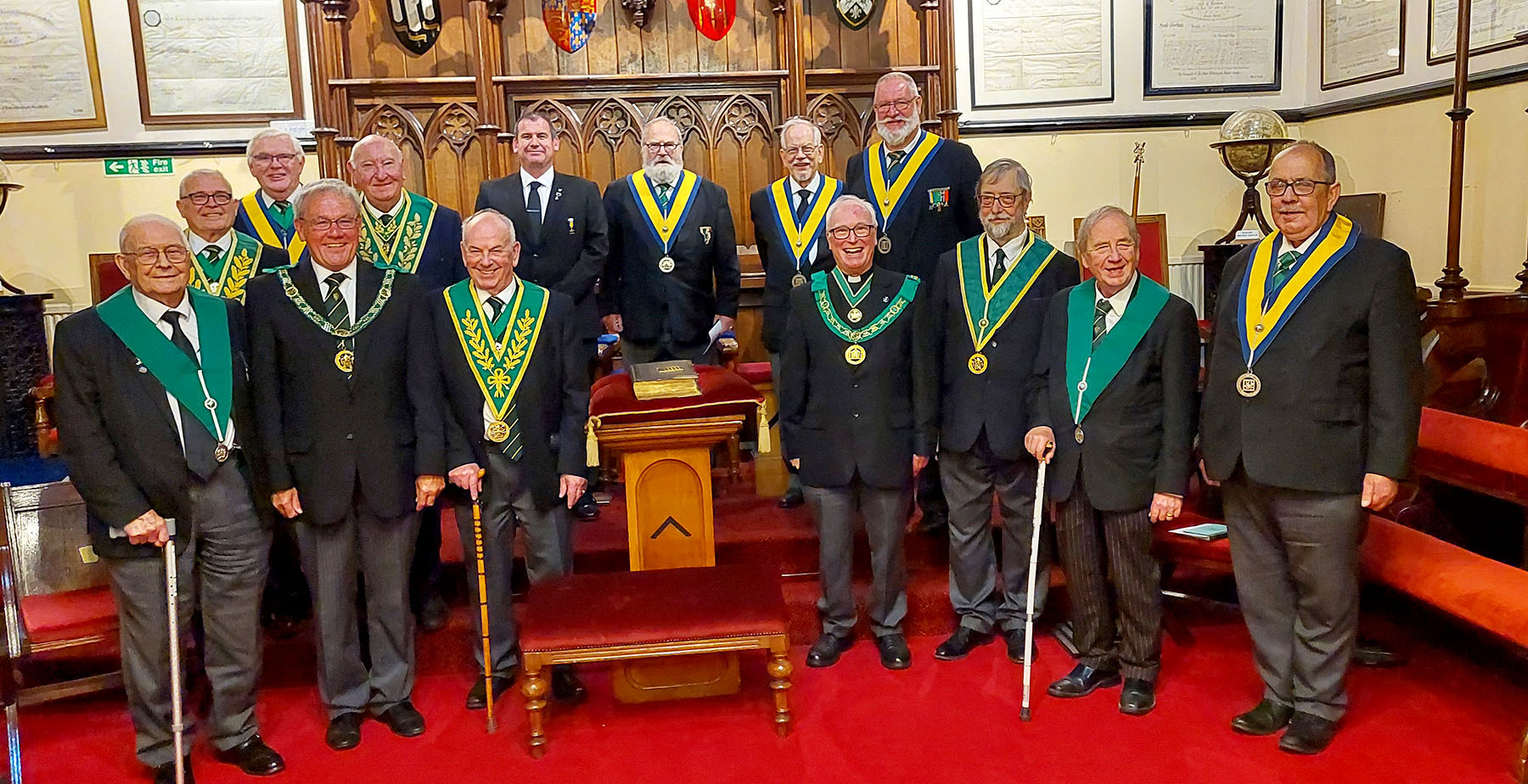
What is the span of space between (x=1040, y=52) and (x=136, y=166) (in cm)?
519

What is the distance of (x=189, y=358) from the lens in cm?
275

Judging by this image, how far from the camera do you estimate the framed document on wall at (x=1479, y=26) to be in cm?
467

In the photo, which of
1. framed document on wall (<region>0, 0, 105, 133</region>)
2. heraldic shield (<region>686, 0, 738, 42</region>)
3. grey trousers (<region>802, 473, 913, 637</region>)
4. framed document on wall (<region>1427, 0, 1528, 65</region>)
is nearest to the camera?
grey trousers (<region>802, 473, 913, 637</region>)

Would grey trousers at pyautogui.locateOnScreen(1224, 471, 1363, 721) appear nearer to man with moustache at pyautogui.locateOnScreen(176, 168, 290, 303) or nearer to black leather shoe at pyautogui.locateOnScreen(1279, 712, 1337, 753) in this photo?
black leather shoe at pyautogui.locateOnScreen(1279, 712, 1337, 753)

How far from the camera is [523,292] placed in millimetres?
3049

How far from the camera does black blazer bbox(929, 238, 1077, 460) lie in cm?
326

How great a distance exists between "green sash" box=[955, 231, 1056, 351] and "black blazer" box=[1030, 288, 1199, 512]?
197mm

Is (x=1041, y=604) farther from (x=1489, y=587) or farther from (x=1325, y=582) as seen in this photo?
(x=1489, y=587)

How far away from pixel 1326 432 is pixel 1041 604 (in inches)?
42.4

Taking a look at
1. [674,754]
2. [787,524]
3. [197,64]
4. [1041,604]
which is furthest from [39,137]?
[1041,604]

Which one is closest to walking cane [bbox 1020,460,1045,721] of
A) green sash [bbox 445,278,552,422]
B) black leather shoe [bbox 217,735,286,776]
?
green sash [bbox 445,278,552,422]

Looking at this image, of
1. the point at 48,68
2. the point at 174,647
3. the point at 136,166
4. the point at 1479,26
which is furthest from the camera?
the point at 136,166

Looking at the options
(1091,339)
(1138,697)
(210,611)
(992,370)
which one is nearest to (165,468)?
(210,611)

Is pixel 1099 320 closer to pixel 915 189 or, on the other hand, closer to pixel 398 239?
pixel 915 189
